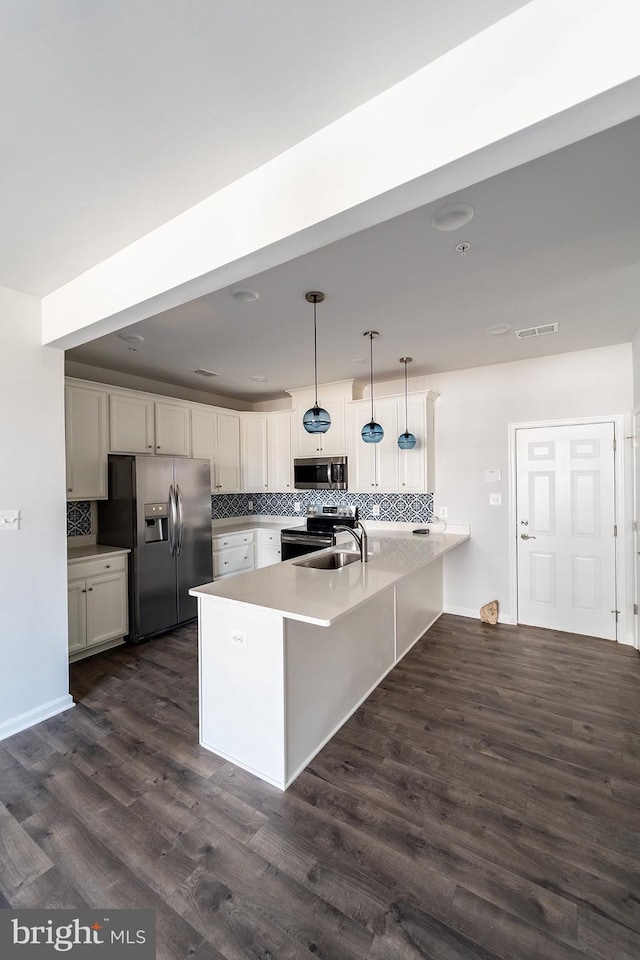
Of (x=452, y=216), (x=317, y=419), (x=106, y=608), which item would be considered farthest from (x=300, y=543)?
(x=452, y=216)

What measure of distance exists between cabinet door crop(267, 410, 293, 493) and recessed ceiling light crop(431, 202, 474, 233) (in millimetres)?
3683

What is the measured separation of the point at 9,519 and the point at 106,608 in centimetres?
141

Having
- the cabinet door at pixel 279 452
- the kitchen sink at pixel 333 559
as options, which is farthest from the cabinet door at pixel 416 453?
the cabinet door at pixel 279 452

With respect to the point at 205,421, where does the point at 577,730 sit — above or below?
below

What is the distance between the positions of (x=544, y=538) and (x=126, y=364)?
4.56 m

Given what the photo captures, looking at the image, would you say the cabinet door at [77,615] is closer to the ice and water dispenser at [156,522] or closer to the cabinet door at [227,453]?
the ice and water dispenser at [156,522]

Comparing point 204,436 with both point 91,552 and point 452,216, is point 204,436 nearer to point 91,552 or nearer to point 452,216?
point 91,552

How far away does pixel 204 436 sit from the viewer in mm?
4977

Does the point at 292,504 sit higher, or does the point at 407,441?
the point at 407,441

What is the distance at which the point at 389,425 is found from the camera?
452 cm

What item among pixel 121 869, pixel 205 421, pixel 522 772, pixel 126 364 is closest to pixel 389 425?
pixel 205 421

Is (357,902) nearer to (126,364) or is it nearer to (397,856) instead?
(397,856)

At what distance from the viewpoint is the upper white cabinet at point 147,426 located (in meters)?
3.96

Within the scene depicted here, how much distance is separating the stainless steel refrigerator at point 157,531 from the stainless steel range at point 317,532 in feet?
3.23
